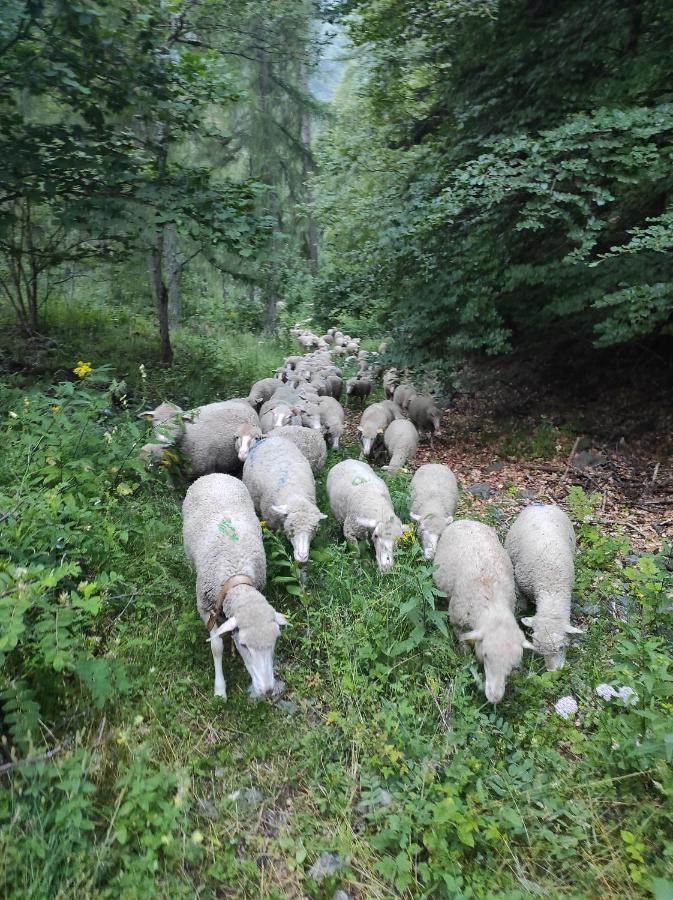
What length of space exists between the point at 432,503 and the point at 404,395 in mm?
4724

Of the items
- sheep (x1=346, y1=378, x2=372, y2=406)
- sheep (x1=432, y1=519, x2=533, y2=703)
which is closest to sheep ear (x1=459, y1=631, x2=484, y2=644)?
sheep (x1=432, y1=519, x2=533, y2=703)

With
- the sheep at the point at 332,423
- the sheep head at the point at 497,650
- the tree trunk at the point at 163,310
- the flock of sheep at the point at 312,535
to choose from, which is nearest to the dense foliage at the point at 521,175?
the sheep at the point at 332,423

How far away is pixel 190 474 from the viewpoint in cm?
592

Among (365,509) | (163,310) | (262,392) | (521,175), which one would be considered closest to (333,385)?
(262,392)

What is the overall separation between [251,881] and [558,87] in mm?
8254

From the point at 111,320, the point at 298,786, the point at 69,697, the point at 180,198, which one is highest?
the point at 180,198

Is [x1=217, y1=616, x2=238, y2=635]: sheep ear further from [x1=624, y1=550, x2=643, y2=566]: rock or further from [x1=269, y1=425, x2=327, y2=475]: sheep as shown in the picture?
[x1=624, y1=550, x2=643, y2=566]: rock

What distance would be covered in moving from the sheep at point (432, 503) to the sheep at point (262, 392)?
12.0ft

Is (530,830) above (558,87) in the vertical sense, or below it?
below

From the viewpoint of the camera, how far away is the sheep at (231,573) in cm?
321

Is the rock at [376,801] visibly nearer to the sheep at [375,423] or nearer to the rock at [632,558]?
the rock at [632,558]

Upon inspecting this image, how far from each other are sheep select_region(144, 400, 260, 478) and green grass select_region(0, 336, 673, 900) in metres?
1.72

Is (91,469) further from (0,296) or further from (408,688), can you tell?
(0,296)

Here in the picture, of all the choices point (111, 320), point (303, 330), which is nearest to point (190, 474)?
point (111, 320)
